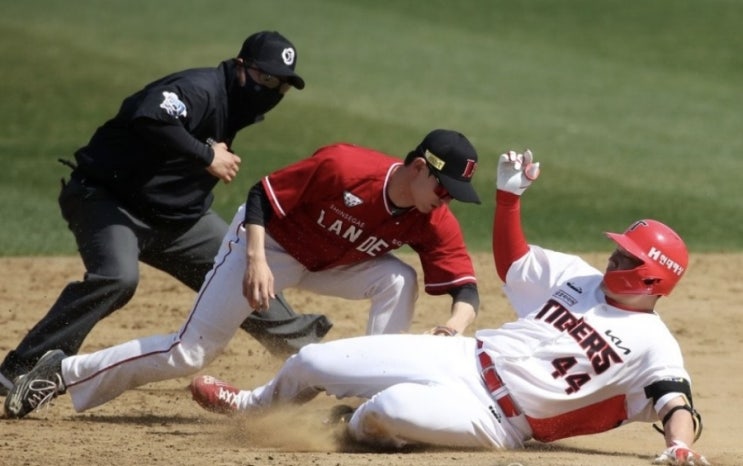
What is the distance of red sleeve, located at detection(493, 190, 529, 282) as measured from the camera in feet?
21.1

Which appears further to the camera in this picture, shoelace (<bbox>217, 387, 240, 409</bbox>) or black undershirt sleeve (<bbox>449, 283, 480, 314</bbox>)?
black undershirt sleeve (<bbox>449, 283, 480, 314</bbox>)

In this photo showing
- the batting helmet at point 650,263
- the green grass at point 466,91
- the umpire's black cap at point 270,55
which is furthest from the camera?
the green grass at point 466,91

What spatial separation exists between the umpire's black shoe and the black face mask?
1.62 meters

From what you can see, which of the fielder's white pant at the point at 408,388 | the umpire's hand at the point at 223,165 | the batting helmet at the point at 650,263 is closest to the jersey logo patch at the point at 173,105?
the umpire's hand at the point at 223,165

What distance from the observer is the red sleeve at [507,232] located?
6.43 m

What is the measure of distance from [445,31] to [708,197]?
8365mm

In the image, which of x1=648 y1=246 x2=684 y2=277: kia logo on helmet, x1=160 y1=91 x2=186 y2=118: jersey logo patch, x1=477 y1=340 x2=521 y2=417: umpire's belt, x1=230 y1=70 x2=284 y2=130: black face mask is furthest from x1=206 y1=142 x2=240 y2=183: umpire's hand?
x1=648 y1=246 x2=684 y2=277: kia logo on helmet

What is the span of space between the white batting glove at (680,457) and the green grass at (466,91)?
5.78 meters

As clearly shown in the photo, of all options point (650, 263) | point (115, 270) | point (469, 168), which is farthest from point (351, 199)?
point (650, 263)

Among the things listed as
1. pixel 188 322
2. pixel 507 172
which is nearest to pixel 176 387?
pixel 188 322

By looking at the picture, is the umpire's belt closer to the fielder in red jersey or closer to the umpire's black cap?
the fielder in red jersey

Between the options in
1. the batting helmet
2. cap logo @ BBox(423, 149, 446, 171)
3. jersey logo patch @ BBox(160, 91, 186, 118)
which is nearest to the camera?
the batting helmet

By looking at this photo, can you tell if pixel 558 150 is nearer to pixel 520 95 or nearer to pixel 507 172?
pixel 520 95

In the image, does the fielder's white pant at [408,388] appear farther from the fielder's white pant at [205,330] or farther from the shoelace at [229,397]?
the fielder's white pant at [205,330]
